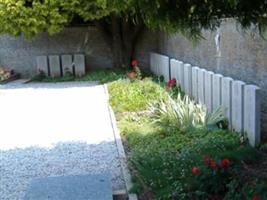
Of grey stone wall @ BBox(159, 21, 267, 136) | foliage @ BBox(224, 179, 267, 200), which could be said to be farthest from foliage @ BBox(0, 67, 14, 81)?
foliage @ BBox(224, 179, 267, 200)

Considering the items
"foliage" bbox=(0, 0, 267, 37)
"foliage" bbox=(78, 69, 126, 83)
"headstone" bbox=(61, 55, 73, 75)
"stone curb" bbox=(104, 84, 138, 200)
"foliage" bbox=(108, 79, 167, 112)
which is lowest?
"foliage" bbox=(78, 69, 126, 83)

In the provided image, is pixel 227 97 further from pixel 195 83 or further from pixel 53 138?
pixel 53 138

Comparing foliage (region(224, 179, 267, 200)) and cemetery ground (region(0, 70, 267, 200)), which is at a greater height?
foliage (region(224, 179, 267, 200))

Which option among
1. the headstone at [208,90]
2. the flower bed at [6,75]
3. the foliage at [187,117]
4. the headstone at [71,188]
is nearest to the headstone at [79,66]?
the flower bed at [6,75]

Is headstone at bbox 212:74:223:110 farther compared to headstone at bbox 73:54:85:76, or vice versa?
headstone at bbox 73:54:85:76

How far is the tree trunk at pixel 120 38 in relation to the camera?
1695 centimetres

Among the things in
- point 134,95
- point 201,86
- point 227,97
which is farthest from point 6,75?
point 227,97

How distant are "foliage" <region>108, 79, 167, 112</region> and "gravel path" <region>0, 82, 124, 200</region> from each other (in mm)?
308

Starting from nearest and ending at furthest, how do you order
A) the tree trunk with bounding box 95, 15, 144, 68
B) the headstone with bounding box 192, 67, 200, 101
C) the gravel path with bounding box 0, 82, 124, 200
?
the gravel path with bounding box 0, 82, 124, 200
the headstone with bounding box 192, 67, 200, 101
the tree trunk with bounding box 95, 15, 144, 68

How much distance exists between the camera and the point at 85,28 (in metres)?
17.8

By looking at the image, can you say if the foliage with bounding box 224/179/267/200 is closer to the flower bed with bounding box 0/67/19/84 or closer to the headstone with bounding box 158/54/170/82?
the headstone with bounding box 158/54/170/82

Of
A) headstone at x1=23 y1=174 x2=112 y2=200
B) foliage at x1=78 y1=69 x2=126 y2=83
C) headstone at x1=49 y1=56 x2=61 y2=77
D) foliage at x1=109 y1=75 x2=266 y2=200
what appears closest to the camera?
foliage at x1=109 y1=75 x2=266 y2=200

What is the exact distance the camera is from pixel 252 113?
20.1 feet

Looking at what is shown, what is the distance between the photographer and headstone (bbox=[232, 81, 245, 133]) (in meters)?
6.48
